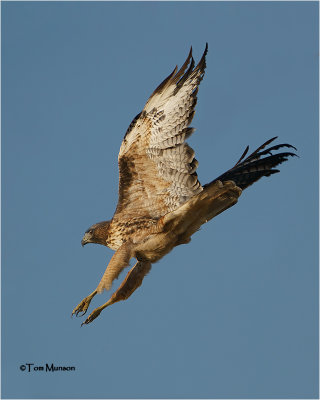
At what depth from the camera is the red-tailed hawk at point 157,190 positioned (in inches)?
534

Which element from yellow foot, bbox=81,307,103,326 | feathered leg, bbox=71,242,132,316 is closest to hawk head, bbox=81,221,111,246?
feathered leg, bbox=71,242,132,316

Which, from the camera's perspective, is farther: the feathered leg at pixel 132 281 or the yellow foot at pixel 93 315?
the feathered leg at pixel 132 281

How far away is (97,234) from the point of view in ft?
47.5

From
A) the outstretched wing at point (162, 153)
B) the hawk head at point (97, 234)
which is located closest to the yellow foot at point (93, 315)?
the hawk head at point (97, 234)

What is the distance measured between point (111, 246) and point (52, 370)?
3.14 m

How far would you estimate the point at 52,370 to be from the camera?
1628 cm

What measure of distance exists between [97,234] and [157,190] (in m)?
1.20

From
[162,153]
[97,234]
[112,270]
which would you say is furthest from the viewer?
[97,234]

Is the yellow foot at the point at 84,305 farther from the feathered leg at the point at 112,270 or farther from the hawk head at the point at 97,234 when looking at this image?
the hawk head at the point at 97,234

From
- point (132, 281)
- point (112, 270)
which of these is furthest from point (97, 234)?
point (112, 270)

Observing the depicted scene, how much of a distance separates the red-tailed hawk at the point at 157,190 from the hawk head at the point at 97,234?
2cm

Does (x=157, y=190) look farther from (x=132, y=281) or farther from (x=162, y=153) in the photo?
(x=132, y=281)

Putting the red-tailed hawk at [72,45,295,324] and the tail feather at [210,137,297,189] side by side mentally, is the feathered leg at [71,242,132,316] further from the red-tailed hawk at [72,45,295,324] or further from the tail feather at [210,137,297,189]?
the tail feather at [210,137,297,189]

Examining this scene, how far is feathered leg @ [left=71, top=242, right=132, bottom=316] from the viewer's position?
13.6 meters
